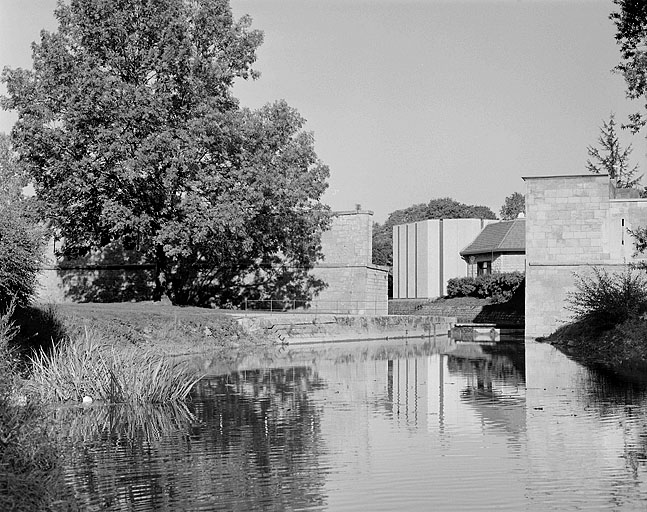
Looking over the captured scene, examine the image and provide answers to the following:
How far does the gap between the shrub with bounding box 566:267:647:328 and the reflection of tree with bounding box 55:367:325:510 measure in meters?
17.7

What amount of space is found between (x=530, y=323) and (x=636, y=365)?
1416 centimetres

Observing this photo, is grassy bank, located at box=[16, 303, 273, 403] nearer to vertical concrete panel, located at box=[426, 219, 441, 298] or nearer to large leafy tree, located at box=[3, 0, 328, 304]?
large leafy tree, located at box=[3, 0, 328, 304]

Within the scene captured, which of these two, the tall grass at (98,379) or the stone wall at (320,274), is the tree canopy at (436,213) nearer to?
the stone wall at (320,274)

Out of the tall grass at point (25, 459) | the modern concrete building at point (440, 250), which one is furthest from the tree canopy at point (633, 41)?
the modern concrete building at point (440, 250)

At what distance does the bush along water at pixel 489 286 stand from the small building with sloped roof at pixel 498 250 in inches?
115

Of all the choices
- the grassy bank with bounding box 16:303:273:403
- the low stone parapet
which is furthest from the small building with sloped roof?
the grassy bank with bounding box 16:303:273:403

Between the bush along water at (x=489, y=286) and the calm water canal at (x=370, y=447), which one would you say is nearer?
the calm water canal at (x=370, y=447)

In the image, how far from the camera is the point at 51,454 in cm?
817

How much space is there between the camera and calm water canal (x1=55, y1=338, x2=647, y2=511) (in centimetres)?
914

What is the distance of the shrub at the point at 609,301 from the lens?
31266 millimetres

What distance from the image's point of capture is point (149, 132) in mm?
35344

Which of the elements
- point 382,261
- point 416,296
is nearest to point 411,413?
point 416,296

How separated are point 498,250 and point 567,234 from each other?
2387 centimetres

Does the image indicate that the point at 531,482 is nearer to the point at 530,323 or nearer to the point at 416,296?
the point at 530,323
